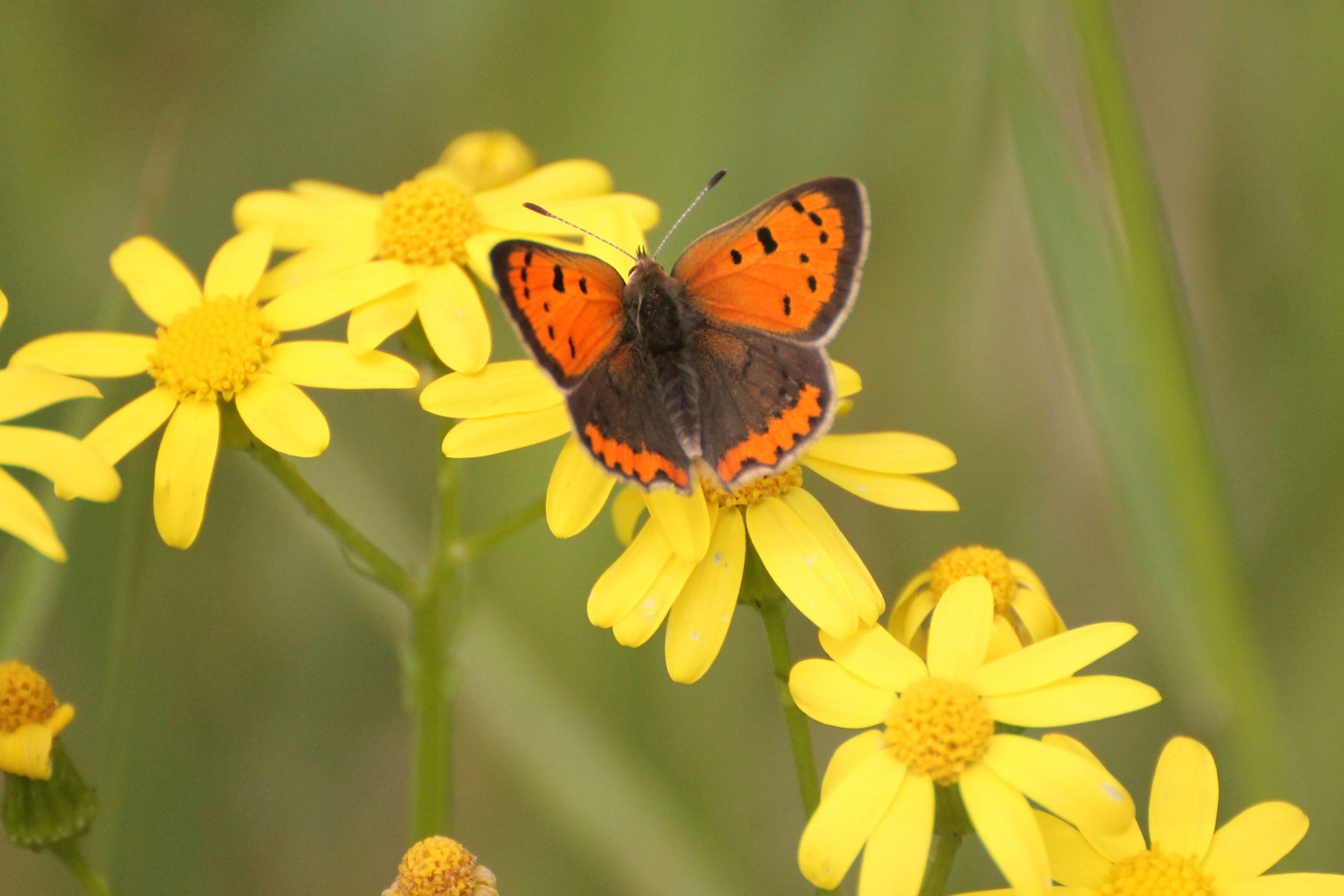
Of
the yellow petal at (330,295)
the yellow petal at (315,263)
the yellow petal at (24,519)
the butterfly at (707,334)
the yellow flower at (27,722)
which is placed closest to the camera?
the yellow petal at (24,519)

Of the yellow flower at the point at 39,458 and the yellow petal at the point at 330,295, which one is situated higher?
the yellow petal at the point at 330,295

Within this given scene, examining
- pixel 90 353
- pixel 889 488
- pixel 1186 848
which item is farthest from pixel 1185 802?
pixel 90 353

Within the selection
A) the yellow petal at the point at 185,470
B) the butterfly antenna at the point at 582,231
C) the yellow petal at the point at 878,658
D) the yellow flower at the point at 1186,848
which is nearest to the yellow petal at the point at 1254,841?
the yellow flower at the point at 1186,848

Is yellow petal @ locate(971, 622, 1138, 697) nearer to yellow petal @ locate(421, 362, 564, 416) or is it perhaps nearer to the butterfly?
the butterfly

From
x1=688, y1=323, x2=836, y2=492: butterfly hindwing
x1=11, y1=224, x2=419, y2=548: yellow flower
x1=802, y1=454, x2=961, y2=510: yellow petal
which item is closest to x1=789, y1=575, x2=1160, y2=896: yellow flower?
x1=802, y1=454, x2=961, y2=510: yellow petal

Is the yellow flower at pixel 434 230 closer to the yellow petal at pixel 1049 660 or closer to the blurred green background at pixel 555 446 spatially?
the blurred green background at pixel 555 446

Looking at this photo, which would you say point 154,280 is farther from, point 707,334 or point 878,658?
point 878,658

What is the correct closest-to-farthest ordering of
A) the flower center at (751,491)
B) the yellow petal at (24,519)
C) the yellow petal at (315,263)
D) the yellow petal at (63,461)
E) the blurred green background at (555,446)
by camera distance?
the yellow petal at (24,519) → the yellow petal at (63,461) → the flower center at (751,491) → the yellow petal at (315,263) → the blurred green background at (555,446)
